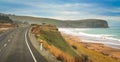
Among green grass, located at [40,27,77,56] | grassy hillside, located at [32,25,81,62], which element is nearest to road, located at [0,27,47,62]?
grassy hillside, located at [32,25,81,62]

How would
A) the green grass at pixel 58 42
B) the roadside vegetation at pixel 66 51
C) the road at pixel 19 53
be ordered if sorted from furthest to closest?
the green grass at pixel 58 42, the roadside vegetation at pixel 66 51, the road at pixel 19 53

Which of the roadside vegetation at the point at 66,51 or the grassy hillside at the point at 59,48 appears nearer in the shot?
the grassy hillside at the point at 59,48

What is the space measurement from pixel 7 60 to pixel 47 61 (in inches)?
113

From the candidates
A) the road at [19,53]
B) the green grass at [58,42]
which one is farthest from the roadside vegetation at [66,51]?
the road at [19,53]

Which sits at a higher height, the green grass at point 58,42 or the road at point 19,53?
the road at point 19,53

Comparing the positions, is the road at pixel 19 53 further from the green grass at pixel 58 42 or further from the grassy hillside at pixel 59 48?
the green grass at pixel 58 42

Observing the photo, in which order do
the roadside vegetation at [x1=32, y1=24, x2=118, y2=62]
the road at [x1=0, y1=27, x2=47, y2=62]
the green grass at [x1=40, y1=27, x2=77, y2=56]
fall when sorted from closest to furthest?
the road at [x1=0, y1=27, x2=47, y2=62] < the roadside vegetation at [x1=32, y1=24, x2=118, y2=62] < the green grass at [x1=40, y1=27, x2=77, y2=56]

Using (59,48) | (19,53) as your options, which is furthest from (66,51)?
(19,53)

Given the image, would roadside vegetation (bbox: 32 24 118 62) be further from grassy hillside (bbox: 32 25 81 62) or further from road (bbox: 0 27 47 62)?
road (bbox: 0 27 47 62)

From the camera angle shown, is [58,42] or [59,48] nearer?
[59,48]

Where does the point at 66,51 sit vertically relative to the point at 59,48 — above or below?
below

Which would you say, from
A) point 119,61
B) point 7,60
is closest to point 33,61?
point 7,60

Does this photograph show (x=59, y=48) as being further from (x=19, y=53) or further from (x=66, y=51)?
(x=19, y=53)

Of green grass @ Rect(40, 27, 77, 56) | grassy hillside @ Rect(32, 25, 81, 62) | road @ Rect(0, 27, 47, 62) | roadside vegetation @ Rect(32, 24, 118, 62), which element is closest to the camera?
road @ Rect(0, 27, 47, 62)
